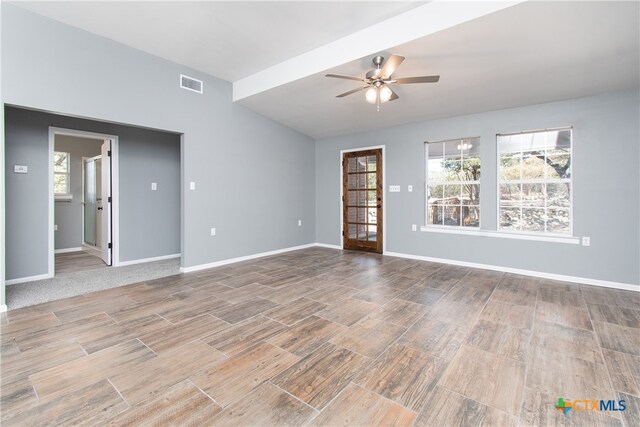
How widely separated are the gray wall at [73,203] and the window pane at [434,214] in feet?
23.6

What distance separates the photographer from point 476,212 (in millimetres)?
4996

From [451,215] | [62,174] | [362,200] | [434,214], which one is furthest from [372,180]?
[62,174]

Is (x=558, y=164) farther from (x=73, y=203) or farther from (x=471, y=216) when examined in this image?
(x=73, y=203)

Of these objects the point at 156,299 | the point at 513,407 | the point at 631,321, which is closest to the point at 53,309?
the point at 156,299

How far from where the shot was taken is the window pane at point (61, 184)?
6.11m

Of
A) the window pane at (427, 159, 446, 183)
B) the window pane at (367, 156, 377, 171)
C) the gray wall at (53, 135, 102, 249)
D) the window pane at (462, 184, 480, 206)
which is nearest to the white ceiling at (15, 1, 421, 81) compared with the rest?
the window pane at (367, 156, 377, 171)

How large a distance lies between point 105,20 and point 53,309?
3205 mm

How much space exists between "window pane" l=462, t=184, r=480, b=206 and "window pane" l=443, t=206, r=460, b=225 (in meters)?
0.19

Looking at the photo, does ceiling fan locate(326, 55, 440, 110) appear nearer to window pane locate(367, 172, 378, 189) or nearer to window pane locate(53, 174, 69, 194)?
window pane locate(367, 172, 378, 189)

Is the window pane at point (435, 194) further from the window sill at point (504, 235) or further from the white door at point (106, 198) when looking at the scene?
the white door at point (106, 198)

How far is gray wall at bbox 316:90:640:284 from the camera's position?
3.75 m

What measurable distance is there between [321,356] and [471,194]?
413cm

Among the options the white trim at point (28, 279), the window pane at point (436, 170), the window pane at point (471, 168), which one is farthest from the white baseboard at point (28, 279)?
the window pane at point (471, 168)

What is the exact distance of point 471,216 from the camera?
199 inches
